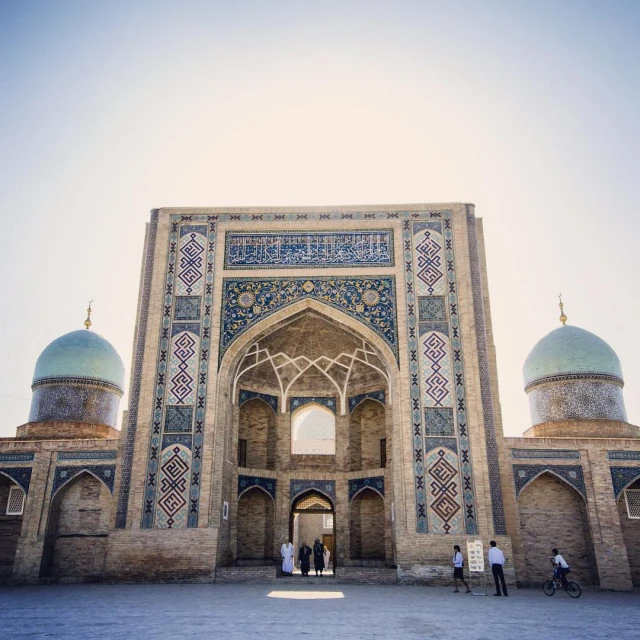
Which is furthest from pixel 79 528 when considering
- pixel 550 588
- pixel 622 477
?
pixel 622 477

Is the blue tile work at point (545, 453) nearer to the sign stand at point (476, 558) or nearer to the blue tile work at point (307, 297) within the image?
the sign stand at point (476, 558)

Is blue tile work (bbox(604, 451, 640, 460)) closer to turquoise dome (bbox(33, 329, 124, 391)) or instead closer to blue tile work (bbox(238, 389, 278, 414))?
blue tile work (bbox(238, 389, 278, 414))

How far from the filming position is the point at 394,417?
9.45 metres

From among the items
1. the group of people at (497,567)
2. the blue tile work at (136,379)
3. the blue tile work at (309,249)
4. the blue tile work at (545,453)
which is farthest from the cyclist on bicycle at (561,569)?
the blue tile work at (136,379)

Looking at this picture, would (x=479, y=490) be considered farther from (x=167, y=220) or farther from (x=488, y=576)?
(x=167, y=220)

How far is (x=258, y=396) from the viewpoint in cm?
1149

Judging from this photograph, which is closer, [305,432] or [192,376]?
[192,376]

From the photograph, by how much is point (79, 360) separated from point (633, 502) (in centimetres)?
1021

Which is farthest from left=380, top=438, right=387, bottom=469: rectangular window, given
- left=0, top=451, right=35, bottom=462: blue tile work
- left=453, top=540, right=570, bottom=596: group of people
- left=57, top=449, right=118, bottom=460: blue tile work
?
left=0, top=451, right=35, bottom=462: blue tile work

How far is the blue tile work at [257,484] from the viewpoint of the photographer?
1068 cm

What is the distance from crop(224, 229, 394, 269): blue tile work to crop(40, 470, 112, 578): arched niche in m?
4.21

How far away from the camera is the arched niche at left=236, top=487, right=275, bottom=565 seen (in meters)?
10.9

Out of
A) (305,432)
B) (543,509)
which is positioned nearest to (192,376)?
(543,509)

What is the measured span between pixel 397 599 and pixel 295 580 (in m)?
3.05
